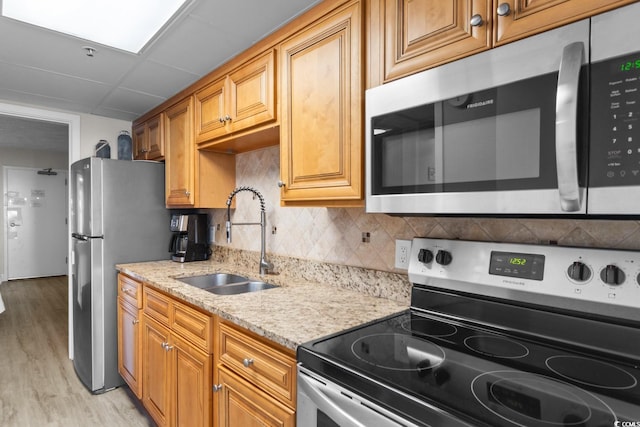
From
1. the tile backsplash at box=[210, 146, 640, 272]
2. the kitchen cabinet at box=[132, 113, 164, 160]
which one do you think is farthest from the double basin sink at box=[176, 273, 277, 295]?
the kitchen cabinet at box=[132, 113, 164, 160]

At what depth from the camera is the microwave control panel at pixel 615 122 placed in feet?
2.35

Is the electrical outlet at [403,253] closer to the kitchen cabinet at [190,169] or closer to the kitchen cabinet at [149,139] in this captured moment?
the kitchen cabinet at [190,169]

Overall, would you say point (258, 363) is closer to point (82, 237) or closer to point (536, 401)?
point (536, 401)

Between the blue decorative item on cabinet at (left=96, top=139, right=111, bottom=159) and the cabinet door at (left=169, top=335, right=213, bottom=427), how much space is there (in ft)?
6.66

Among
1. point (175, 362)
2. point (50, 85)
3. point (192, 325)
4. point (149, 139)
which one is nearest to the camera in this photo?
point (192, 325)

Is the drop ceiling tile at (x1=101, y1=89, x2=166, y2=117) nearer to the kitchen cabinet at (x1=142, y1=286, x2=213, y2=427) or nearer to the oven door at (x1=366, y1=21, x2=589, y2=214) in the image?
the kitchen cabinet at (x1=142, y1=286, x2=213, y2=427)

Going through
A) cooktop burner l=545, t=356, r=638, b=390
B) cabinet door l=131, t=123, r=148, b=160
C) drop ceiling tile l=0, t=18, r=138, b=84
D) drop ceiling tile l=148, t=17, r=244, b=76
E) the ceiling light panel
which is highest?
the ceiling light panel

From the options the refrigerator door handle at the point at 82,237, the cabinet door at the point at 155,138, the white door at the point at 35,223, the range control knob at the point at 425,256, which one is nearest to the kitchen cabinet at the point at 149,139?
the cabinet door at the point at 155,138

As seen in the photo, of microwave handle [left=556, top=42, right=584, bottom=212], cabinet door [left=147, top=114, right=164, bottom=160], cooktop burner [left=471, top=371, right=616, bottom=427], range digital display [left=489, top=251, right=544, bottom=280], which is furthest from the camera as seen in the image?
cabinet door [left=147, top=114, right=164, bottom=160]

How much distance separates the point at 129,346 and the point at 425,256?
6.78 feet

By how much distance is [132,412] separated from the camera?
224cm

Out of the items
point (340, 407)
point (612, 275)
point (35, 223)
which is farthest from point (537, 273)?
point (35, 223)

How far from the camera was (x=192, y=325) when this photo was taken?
1.62 m

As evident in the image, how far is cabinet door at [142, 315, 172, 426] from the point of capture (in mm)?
1862
